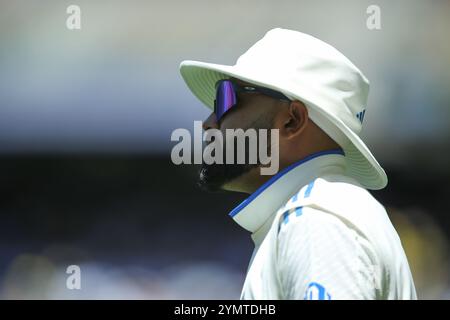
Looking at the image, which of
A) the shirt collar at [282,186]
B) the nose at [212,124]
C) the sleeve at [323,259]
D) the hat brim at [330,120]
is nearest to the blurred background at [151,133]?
the hat brim at [330,120]

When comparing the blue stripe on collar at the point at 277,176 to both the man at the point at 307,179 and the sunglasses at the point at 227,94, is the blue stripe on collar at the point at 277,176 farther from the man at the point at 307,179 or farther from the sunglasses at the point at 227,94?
the sunglasses at the point at 227,94

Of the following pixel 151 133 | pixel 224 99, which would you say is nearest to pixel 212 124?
pixel 224 99

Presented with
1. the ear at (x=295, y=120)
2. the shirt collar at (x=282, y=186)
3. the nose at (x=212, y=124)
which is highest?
the nose at (x=212, y=124)

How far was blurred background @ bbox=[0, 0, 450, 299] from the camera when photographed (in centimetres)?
561

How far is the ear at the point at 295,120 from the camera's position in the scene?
1956 mm

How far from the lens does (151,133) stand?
5.61 m

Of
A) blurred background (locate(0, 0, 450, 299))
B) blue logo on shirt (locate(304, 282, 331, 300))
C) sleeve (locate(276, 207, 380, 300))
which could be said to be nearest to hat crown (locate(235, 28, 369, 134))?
sleeve (locate(276, 207, 380, 300))

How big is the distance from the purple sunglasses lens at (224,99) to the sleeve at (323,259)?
0.50 meters

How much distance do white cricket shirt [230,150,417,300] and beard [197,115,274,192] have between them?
202mm

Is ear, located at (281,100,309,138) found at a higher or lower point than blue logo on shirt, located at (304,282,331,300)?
higher

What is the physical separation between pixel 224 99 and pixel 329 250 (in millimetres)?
645

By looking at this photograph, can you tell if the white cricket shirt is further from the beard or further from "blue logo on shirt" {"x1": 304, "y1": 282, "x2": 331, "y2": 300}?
the beard

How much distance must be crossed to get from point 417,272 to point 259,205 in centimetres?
397
